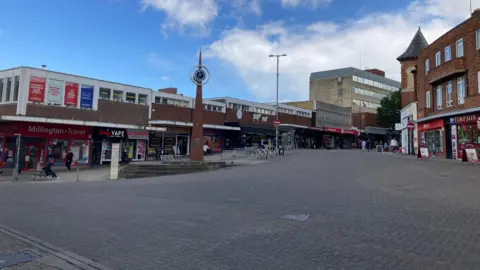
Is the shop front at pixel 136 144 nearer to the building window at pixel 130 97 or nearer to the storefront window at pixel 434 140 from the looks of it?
the building window at pixel 130 97

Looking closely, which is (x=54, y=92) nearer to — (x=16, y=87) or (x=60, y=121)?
(x=16, y=87)

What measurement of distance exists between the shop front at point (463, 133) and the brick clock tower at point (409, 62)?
18.1 m

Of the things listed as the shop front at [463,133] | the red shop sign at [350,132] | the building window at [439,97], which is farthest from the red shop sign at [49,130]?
the red shop sign at [350,132]

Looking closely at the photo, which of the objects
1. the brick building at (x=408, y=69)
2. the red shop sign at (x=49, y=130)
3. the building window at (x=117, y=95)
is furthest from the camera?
the brick building at (x=408, y=69)

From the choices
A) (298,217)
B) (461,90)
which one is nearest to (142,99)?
(461,90)

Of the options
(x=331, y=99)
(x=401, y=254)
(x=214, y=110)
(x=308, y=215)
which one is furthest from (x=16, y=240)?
(x=331, y=99)

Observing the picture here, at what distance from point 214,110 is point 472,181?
3178cm

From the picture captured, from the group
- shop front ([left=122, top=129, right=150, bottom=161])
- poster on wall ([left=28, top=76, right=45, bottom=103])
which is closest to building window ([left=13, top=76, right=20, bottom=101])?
poster on wall ([left=28, top=76, right=45, bottom=103])

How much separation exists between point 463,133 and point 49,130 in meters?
31.2

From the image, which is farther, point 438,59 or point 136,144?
point 136,144

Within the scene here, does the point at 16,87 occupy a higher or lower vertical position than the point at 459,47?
lower

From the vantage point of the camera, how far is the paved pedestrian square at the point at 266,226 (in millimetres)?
5137

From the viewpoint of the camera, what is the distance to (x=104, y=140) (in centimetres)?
3106

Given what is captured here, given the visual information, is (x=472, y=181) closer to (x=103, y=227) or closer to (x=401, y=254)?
(x=401, y=254)
